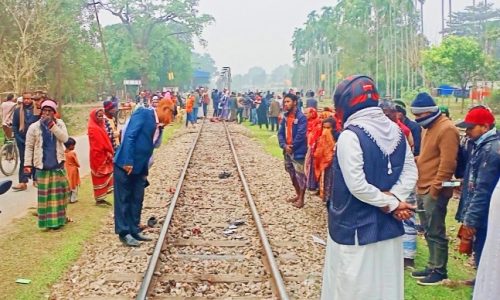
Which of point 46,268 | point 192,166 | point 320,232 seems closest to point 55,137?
point 46,268

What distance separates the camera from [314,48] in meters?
107

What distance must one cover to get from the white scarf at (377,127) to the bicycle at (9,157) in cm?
1090

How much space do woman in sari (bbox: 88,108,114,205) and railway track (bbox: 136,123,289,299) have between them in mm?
1165

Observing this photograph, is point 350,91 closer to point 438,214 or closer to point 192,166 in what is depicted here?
point 438,214

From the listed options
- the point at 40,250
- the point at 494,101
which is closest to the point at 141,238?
the point at 40,250

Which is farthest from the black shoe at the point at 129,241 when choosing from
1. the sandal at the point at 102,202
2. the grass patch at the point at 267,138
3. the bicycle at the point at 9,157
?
the grass patch at the point at 267,138

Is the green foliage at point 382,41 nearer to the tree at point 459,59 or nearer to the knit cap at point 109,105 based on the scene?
the tree at point 459,59

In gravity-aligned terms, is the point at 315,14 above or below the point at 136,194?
above

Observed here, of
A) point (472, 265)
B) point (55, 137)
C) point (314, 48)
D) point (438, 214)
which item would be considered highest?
point (314, 48)

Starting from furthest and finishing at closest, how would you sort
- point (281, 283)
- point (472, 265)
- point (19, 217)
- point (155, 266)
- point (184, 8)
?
1. point (184, 8)
2. point (19, 217)
3. point (472, 265)
4. point (155, 266)
5. point (281, 283)

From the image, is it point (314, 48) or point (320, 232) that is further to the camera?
point (314, 48)

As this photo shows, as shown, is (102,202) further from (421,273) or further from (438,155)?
(438,155)

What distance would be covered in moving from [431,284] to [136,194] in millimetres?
3560

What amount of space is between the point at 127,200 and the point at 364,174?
14.9ft
